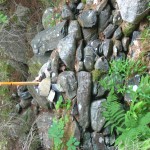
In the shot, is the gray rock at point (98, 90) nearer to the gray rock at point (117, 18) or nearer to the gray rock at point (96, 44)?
the gray rock at point (96, 44)

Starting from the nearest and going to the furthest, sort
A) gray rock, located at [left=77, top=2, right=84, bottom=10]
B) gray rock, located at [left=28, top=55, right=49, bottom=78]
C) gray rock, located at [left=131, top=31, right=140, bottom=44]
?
gray rock, located at [left=131, top=31, right=140, bottom=44]
gray rock, located at [left=77, top=2, right=84, bottom=10]
gray rock, located at [left=28, top=55, right=49, bottom=78]

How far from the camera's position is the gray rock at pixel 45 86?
6.68m

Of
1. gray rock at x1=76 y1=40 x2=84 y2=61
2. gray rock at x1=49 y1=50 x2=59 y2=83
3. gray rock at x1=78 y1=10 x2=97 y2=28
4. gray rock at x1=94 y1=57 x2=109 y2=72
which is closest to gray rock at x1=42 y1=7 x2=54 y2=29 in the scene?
gray rock at x1=49 y1=50 x2=59 y2=83

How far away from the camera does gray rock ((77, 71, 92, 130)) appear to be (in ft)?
19.8

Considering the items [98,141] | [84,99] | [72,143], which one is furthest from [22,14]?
[98,141]

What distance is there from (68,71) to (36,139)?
196 centimetres

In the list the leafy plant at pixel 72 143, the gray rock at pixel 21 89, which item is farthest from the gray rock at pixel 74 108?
the gray rock at pixel 21 89

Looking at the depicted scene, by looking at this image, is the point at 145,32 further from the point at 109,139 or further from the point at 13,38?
the point at 13,38

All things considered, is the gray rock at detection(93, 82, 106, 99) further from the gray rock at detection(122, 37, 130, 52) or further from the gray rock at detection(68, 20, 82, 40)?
the gray rock at detection(68, 20, 82, 40)

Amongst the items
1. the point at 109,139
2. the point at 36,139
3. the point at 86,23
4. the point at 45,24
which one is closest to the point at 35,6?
the point at 45,24

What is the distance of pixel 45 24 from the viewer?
25.1ft

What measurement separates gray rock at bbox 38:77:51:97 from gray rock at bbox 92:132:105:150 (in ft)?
4.64

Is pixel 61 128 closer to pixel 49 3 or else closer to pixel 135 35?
pixel 135 35

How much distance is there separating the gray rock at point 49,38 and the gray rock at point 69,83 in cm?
95
